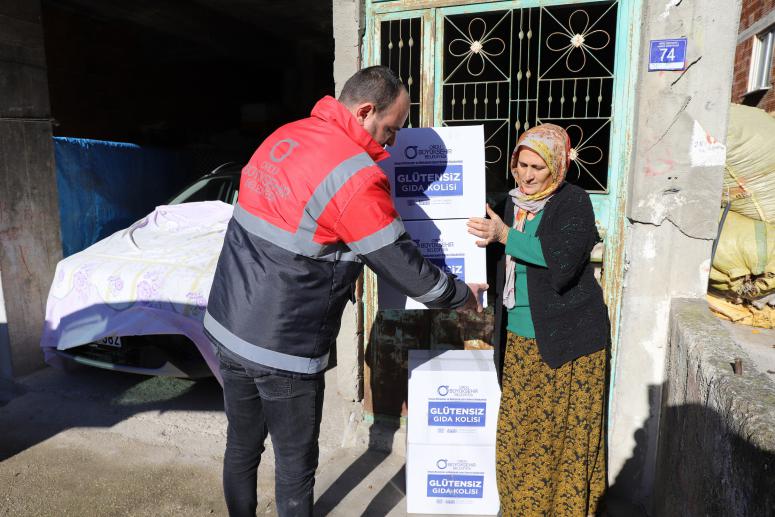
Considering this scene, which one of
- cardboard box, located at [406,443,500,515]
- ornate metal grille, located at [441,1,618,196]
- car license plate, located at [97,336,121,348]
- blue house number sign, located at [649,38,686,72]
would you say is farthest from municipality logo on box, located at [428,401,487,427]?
car license plate, located at [97,336,121,348]

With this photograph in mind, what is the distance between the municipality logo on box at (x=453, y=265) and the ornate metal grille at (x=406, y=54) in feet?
3.60

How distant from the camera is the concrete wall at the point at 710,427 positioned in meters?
1.27

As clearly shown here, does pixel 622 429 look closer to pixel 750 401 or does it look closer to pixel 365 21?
pixel 750 401

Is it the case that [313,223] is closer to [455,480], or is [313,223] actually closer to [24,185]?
[455,480]

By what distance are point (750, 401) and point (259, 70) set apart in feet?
32.6

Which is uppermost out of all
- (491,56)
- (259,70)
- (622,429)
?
(259,70)

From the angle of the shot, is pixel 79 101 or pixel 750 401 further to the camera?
pixel 79 101

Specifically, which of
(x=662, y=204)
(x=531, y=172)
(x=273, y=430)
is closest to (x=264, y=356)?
(x=273, y=430)

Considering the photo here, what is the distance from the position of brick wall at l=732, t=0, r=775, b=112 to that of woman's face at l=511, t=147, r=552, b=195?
6.96 metres

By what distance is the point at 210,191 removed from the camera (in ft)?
15.5

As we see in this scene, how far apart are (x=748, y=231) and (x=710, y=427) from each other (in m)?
3.36

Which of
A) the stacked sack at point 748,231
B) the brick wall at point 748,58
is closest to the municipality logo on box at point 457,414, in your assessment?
the stacked sack at point 748,231

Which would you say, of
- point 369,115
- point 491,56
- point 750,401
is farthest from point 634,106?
point 750,401

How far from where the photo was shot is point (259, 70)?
9.91 metres
